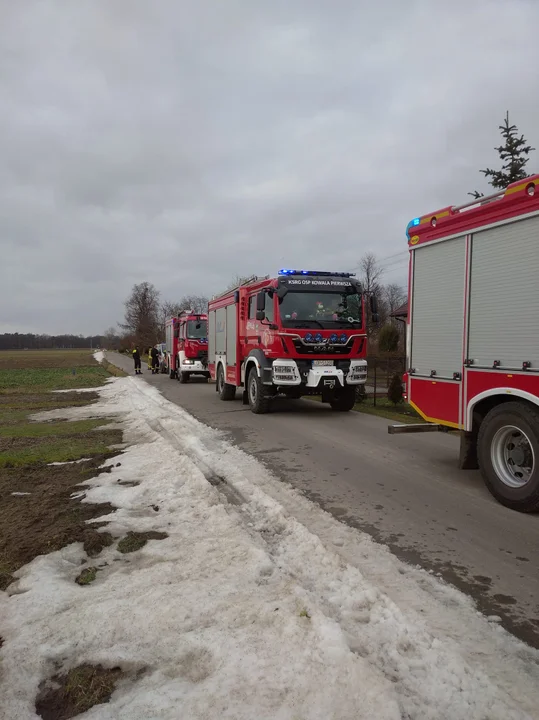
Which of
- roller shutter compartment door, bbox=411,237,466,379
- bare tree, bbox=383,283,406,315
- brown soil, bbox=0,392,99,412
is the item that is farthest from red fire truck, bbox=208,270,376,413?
bare tree, bbox=383,283,406,315

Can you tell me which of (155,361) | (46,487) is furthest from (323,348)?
(155,361)

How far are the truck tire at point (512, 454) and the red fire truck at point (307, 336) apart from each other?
5.94 metres

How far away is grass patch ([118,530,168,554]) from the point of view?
13.2ft

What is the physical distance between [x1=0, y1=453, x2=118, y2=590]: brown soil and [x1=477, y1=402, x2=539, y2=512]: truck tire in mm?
3936

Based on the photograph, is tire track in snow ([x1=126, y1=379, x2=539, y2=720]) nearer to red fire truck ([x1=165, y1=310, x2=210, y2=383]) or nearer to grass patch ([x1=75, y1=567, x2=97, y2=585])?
grass patch ([x1=75, y1=567, x2=97, y2=585])

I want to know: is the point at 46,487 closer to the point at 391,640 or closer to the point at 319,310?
the point at 391,640

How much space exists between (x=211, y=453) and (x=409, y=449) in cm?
317

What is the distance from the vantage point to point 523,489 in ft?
16.4

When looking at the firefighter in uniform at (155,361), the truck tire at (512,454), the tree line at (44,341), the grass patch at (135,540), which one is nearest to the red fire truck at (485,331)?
the truck tire at (512,454)

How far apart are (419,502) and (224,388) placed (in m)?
10.5

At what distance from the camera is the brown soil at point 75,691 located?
A: 2.28m

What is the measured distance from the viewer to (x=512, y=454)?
5.30 metres

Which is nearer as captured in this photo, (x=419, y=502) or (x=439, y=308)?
(x=419, y=502)

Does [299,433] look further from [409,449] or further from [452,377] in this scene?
[452,377]
